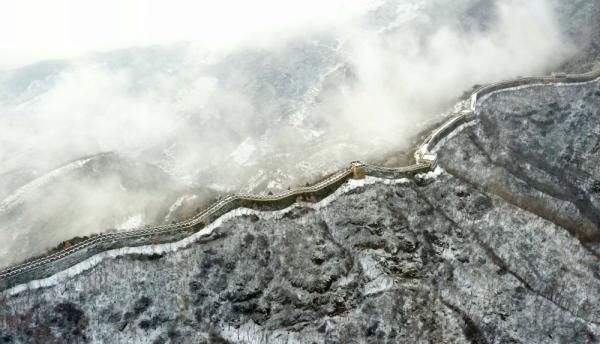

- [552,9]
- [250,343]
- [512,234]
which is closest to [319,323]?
[250,343]

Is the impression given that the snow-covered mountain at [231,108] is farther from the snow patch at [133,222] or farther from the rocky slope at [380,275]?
the rocky slope at [380,275]

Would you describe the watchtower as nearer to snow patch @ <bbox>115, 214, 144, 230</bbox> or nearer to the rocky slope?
the rocky slope

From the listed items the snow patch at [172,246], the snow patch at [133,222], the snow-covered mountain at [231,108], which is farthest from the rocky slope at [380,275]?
the snow patch at [133,222]

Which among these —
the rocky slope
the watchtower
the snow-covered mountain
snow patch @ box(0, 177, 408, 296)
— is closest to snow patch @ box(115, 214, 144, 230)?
the snow-covered mountain

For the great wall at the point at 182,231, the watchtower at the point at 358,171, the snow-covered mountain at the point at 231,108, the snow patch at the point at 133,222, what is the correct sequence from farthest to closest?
the snow-covered mountain at the point at 231,108 → the snow patch at the point at 133,222 → the watchtower at the point at 358,171 → the great wall at the point at 182,231

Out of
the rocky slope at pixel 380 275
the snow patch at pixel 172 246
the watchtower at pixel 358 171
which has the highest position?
the watchtower at pixel 358 171

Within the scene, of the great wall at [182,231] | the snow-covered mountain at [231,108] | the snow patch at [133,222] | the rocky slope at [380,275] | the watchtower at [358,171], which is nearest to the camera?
the great wall at [182,231]
